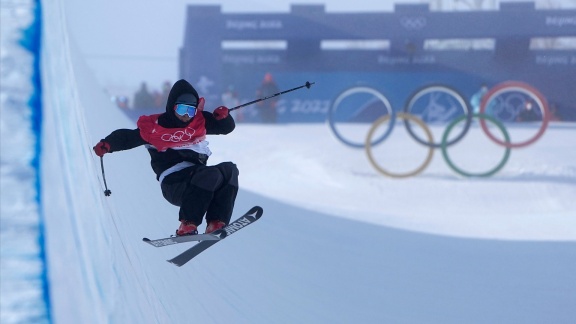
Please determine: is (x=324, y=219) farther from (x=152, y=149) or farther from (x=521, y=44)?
(x=521, y=44)

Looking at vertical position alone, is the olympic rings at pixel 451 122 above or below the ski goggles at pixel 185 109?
below

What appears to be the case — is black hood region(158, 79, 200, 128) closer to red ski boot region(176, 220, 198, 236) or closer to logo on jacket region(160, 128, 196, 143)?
logo on jacket region(160, 128, 196, 143)

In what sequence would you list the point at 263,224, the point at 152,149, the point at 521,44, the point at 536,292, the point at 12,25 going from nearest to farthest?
the point at 12,25 < the point at 152,149 < the point at 536,292 < the point at 263,224 < the point at 521,44

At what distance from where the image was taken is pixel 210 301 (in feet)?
10.6

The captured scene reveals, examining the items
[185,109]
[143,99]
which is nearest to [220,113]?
[185,109]

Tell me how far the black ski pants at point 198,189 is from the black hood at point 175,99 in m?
0.23

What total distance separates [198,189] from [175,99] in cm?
42

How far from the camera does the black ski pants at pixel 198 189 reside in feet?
9.91

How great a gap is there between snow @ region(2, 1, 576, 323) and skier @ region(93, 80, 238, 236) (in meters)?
0.24

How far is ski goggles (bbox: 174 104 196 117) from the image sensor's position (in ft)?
9.52

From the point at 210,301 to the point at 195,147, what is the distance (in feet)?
2.52

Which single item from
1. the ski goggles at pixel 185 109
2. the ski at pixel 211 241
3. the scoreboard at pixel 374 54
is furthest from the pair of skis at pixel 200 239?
the scoreboard at pixel 374 54

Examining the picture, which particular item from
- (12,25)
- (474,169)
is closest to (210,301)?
(12,25)

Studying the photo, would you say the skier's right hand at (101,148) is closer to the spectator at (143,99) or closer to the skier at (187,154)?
the skier at (187,154)
